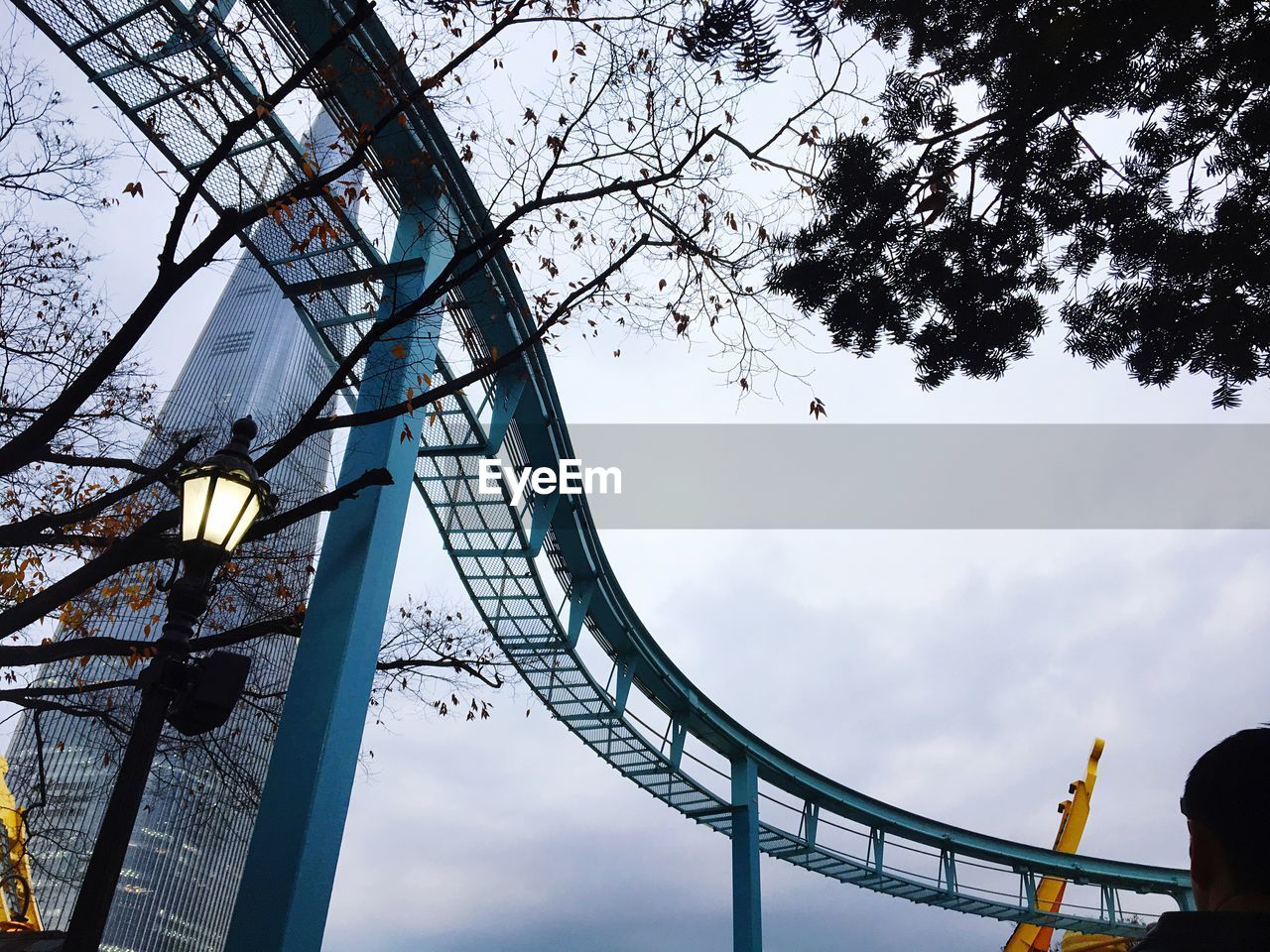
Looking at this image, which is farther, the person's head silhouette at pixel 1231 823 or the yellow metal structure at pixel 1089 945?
the yellow metal structure at pixel 1089 945

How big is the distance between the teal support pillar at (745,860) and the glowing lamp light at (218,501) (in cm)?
1607

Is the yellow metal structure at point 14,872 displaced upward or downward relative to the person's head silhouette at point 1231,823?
upward

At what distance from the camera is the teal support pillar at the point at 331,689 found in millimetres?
5125

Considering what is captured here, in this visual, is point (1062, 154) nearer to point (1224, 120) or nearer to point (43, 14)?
point (1224, 120)

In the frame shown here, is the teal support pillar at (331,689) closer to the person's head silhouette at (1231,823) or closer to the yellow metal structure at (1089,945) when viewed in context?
the person's head silhouette at (1231,823)

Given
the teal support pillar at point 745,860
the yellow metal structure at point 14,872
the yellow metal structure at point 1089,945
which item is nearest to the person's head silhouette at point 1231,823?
the yellow metal structure at point 14,872

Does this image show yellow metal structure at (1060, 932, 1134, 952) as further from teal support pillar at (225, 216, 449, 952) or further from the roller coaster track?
teal support pillar at (225, 216, 449, 952)

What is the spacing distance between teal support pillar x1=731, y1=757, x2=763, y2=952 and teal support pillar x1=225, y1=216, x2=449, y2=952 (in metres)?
13.6

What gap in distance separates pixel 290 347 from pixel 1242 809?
8489cm

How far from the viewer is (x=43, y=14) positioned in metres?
6.45

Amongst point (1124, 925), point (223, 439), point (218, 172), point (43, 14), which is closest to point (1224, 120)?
point (218, 172)

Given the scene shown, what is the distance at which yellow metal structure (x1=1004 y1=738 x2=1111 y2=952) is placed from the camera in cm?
2208

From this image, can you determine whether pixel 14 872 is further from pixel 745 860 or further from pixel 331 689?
pixel 745 860

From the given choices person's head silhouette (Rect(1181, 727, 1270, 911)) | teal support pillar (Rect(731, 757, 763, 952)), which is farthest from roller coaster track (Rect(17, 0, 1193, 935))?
person's head silhouette (Rect(1181, 727, 1270, 911))
